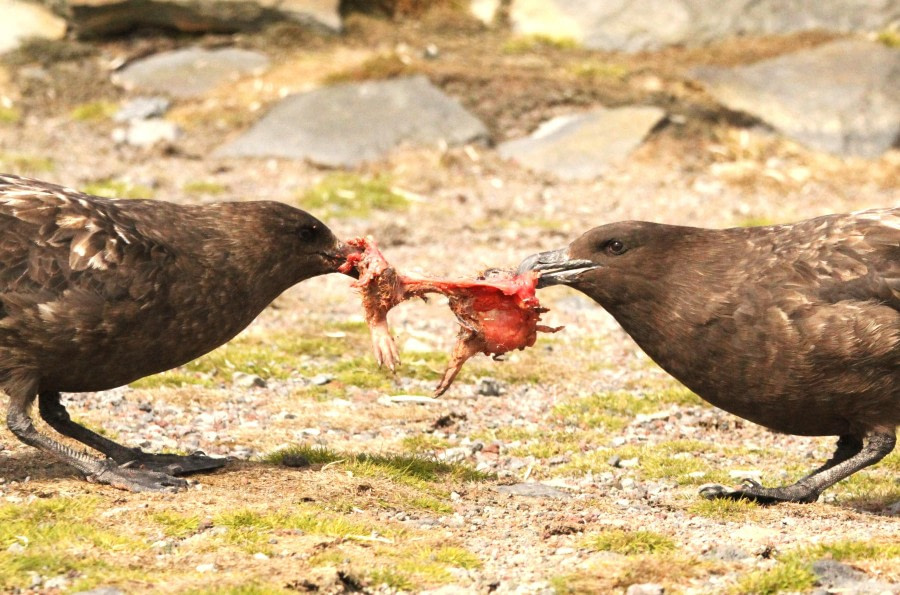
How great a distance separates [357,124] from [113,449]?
406 inches

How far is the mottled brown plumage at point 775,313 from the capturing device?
6.50 meters

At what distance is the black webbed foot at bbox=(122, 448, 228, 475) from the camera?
6609 mm

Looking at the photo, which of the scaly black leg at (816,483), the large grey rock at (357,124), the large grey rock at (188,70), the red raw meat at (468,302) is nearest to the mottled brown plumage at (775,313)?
the scaly black leg at (816,483)

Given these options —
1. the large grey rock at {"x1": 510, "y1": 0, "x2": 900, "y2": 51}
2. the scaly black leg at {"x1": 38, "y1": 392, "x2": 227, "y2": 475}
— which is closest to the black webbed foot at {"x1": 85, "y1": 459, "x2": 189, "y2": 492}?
the scaly black leg at {"x1": 38, "y1": 392, "x2": 227, "y2": 475}

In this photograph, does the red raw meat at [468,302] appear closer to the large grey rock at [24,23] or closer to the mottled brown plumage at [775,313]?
the mottled brown plumage at [775,313]

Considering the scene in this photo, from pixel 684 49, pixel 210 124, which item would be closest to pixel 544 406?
pixel 210 124

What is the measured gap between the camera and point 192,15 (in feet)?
62.6

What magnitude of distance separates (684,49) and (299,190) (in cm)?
787

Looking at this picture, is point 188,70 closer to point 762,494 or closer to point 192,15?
point 192,15

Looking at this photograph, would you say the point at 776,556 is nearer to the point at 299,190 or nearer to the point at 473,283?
the point at 473,283

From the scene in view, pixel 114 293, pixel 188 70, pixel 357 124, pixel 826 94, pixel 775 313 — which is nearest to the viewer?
pixel 114 293

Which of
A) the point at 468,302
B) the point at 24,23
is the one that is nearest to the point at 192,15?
the point at 24,23

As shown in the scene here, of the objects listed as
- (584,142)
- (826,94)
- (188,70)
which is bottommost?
(584,142)

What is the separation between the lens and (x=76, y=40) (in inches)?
758
